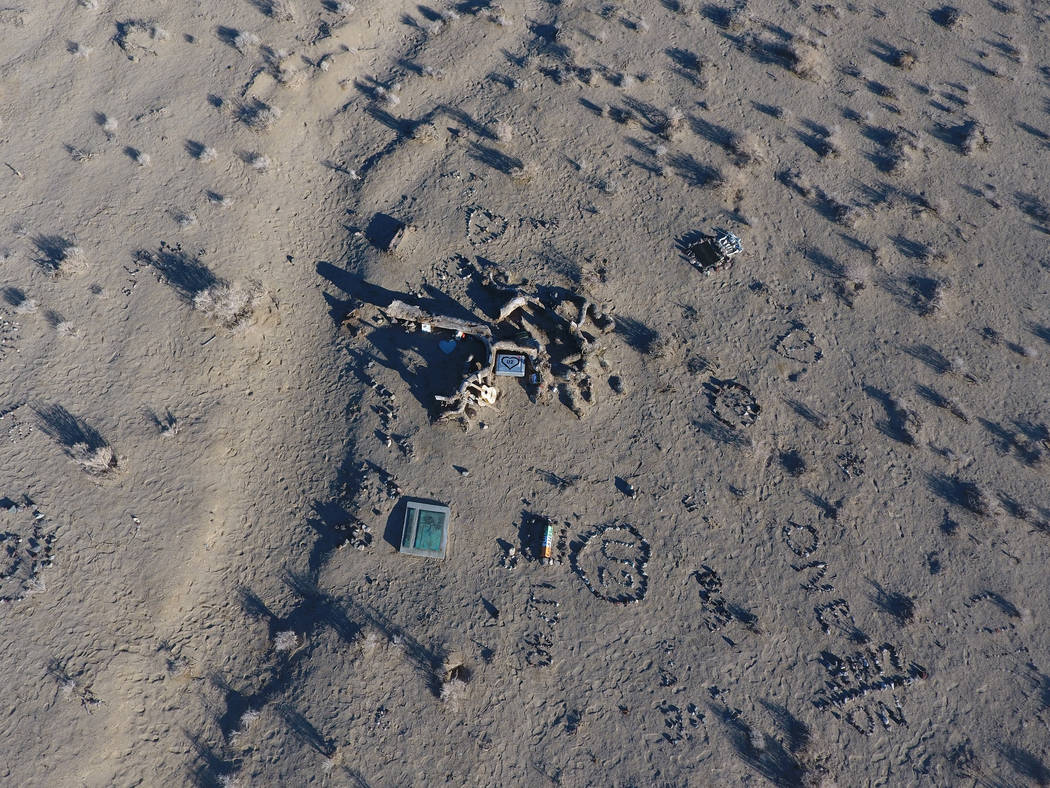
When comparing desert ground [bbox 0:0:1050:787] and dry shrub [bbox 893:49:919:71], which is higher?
dry shrub [bbox 893:49:919:71]

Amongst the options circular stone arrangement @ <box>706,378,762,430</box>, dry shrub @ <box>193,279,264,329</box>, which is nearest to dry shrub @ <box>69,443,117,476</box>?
dry shrub @ <box>193,279,264,329</box>

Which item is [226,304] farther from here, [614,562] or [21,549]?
[614,562]

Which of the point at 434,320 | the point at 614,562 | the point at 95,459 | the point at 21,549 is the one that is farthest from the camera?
the point at 434,320

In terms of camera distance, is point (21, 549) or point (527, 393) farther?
point (527, 393)

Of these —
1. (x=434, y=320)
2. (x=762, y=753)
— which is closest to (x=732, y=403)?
(x=762, y=753)

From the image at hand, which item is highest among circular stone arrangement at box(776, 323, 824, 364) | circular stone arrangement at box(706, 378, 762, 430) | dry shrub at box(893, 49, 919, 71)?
dry shrub at box(893, 49, 919, 71)

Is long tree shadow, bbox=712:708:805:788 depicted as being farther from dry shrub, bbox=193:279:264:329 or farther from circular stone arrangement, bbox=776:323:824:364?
dry shrub, bbox=193:279:264:329
